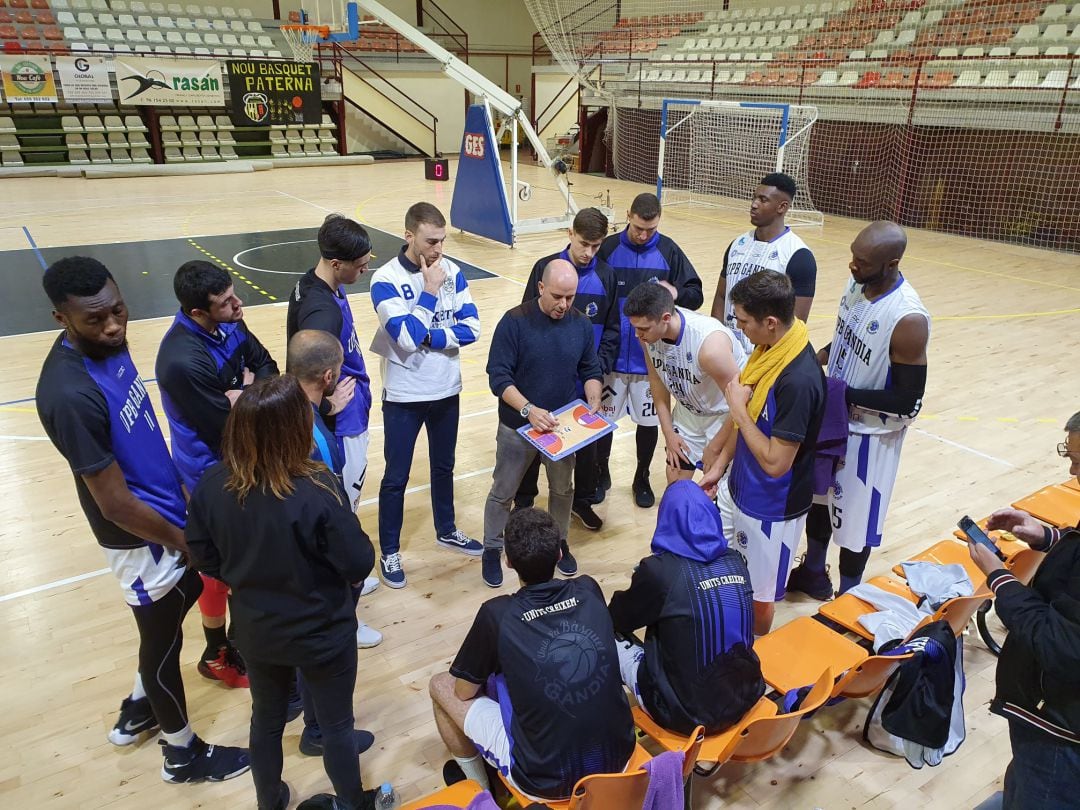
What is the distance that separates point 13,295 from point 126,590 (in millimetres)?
8684

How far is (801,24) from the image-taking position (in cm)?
1853

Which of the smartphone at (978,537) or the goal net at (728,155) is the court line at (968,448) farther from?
the goal net at (728,155)

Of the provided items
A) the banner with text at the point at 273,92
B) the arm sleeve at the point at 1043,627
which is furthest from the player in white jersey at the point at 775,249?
the banner with text at the point at 273,92

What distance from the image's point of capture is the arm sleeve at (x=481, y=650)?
2.54 meters

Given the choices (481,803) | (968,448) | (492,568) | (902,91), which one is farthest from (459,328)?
(902,91)

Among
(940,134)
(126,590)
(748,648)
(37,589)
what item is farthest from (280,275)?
(940,134)

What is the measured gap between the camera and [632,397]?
17.0ft

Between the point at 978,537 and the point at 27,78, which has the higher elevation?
the point at 27,78

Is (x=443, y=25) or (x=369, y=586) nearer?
(x=369, y=586)

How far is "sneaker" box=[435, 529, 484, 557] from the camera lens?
4.80 meters

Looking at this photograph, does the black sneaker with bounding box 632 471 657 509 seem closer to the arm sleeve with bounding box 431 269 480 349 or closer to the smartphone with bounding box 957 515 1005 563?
the arm sleeve with bounding box 431 269 480 349

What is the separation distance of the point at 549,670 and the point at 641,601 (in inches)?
18.7

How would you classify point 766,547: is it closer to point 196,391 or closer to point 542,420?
point 542,420

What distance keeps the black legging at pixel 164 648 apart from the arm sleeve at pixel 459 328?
1.73m
